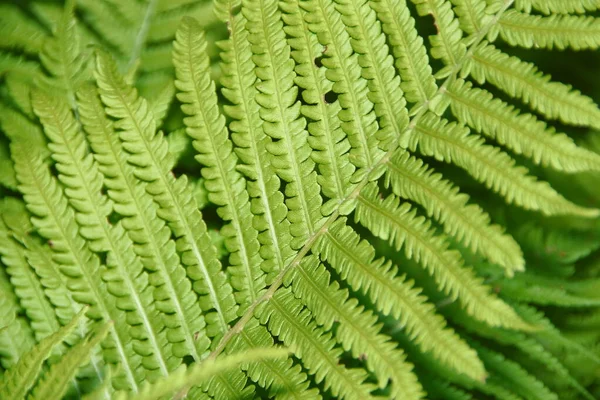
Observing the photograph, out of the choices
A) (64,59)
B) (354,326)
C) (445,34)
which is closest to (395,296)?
(354,326)

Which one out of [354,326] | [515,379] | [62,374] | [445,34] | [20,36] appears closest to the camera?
[62,374]

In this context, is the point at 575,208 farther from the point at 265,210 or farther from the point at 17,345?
the point at 17,345

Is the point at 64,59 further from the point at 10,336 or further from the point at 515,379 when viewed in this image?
the point at 515,379

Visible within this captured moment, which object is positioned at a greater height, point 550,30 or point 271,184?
point 550,30

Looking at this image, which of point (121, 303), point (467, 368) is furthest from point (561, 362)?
point (121, 303)

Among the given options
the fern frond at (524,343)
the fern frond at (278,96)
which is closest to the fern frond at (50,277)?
the fern frond at (278,96)
